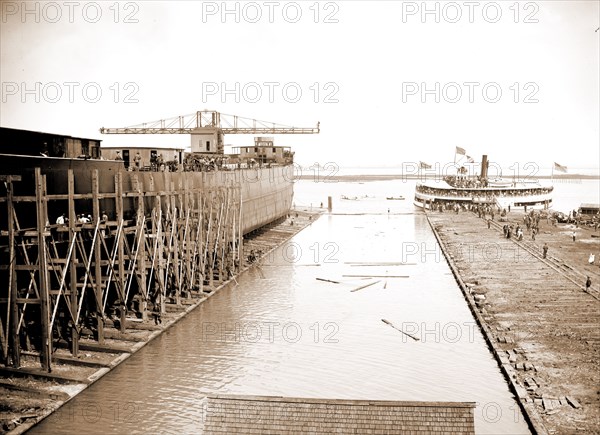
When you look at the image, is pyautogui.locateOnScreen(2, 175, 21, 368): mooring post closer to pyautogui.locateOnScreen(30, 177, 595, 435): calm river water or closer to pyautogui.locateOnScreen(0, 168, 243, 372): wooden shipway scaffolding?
pyautogui.locateOnScreen(0, 168, 243, 372): wooden shipway scaffolding

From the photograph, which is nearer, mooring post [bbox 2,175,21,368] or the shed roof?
the shed roof

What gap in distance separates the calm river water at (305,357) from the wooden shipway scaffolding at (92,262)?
1779 millimetres

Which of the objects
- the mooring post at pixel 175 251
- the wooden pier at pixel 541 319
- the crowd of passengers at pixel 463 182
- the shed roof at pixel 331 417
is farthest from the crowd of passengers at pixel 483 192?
the shed roof at pixel 331 417

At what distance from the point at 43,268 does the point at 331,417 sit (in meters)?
Result: 8.80

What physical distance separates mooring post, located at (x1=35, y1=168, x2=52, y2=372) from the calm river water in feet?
4.84

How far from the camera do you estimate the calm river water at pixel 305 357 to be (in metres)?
14.5

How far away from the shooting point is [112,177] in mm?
21453

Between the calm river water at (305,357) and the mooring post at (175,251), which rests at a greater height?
the mooring post at (175,251)

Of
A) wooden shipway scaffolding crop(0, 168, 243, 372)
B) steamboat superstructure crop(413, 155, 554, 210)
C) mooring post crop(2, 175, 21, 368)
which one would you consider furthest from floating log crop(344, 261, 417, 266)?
steamboat superstructure crop(413, 155, 554, 210)

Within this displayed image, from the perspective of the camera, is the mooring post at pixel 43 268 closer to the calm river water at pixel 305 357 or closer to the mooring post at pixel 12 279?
the mooring post at pixel 12 279

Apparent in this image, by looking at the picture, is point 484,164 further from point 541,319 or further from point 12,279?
point 12,279

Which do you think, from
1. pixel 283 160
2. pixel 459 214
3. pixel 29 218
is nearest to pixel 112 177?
pixel 29 218

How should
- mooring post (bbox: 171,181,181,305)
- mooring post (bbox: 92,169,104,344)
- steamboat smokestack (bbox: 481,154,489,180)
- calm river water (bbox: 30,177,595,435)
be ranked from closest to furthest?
calm river water (bbox: 30,177,595,435) < mooring post (bbox: 92,169,104,344) < mooring post (bbox: 171,181,181,305) < steamboat smokestack (bbox: 481,154,489,180)

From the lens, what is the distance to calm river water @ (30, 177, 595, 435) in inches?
571
